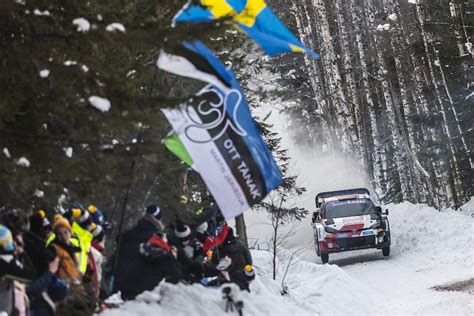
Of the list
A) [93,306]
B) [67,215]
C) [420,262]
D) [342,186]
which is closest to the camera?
[93,306]

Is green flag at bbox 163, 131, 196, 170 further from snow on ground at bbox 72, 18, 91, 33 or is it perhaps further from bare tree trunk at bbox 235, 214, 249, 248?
bare tree trunk at bbox 235, 214, 249, 248

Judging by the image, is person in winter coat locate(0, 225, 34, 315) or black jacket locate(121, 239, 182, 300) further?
black jacket locate(121, 239, 182, 300)

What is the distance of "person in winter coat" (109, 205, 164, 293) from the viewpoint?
921 centimetres

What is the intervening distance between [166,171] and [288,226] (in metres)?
29.4

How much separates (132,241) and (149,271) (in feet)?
1.32

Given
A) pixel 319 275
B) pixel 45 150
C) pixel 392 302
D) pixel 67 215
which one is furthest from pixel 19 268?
pixel 319 275

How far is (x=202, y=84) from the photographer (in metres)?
17.0

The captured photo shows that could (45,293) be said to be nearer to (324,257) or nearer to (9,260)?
(9,260)

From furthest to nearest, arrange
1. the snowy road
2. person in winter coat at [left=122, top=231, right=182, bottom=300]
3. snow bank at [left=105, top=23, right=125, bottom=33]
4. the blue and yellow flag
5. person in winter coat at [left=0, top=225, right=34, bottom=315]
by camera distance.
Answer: the snowy road < the blue and yellow flag < person in winter coat at [left=122, top=231, right=182, bottom=300] < snow bank at [left=105, top=23, right=125, bottom=33] < person in winter coat at [left=0, top=225, right=34, bottom=315]

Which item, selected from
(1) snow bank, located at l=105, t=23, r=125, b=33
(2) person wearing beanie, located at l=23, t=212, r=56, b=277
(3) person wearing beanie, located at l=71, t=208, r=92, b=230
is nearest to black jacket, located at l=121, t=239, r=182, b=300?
(3) person wearing beanie, located at l=71, t=208, r=92, b=230

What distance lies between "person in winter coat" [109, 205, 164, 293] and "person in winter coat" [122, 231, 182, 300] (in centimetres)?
6

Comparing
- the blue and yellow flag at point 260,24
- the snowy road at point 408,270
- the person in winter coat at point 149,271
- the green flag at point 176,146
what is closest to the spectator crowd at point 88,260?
the person in winter coat at point 149,271

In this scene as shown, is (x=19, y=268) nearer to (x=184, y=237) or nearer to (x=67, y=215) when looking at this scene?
(x=67, y=215)

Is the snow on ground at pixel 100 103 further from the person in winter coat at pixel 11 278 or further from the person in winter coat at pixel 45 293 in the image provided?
the person in winter coat at pixel 45 293
